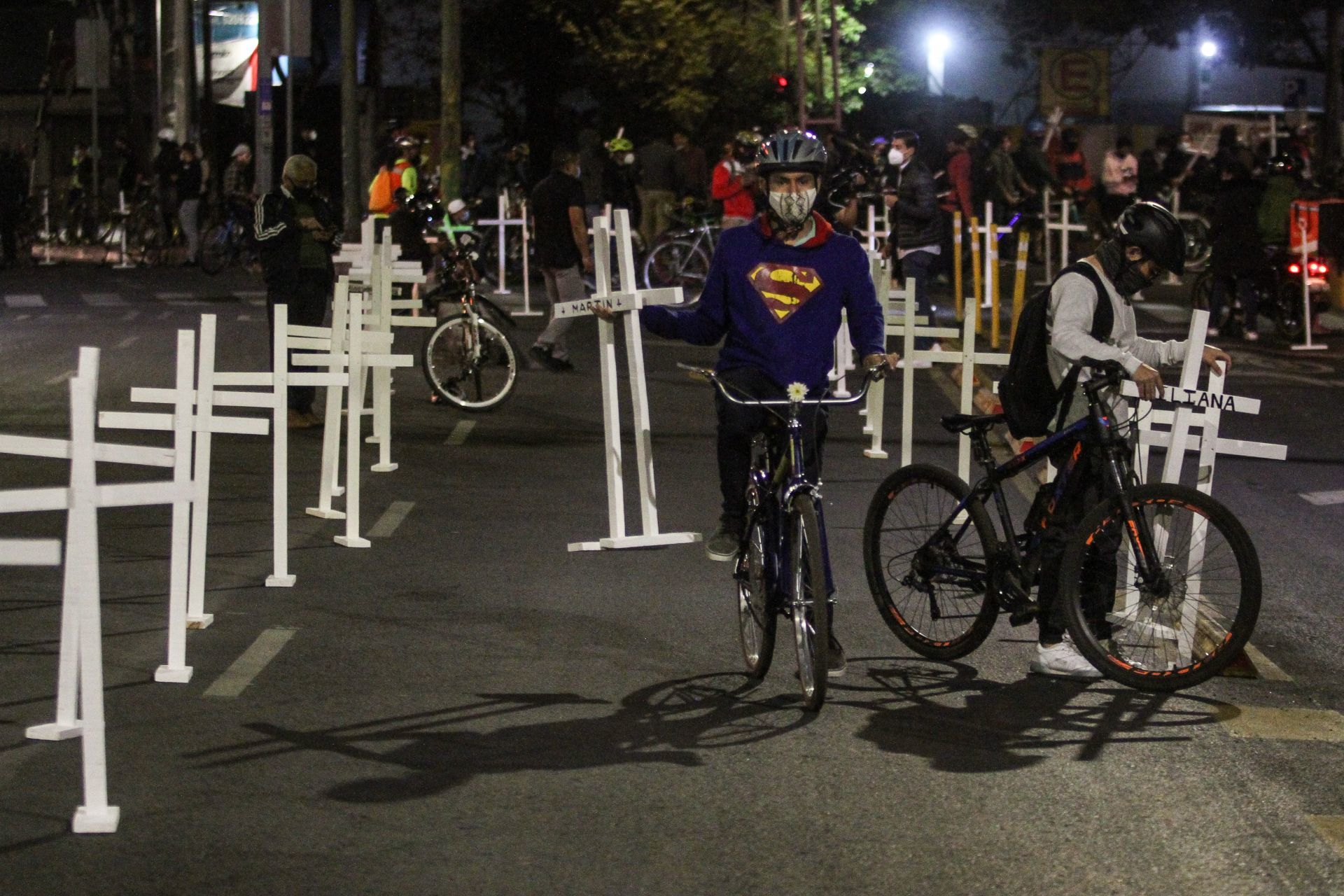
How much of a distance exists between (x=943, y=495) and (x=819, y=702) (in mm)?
1196

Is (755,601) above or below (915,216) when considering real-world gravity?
below

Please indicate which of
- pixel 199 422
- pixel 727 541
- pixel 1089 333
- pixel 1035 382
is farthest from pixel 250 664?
pixel 1089 333

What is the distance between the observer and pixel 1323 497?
12.0 metres

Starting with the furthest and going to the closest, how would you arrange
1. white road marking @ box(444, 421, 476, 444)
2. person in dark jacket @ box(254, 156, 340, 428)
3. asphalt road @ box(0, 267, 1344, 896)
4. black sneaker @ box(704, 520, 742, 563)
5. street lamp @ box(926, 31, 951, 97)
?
street lamp @ box(926, 31, 951, 97) < person in dark jacket @ box(254, 156, 340, 428) < white road marking @ box(444, 421, 476, 444) < black sneaker @ box(704, 520, 742, 563) < asphalt road @ box(0, 267, 1344, 896)

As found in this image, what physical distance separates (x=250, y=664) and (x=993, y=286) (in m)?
13.4

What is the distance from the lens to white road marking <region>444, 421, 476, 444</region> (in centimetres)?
1403

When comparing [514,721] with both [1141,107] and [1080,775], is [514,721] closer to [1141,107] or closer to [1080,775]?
[1080,775]

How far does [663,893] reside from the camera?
5.08 meters

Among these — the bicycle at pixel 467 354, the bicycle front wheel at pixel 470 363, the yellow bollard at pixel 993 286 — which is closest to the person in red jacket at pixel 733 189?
the yellow bollard at pixel 993 286

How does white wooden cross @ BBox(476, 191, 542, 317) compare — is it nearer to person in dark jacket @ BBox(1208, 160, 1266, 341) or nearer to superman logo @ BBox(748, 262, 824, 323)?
person in dark jacket @ BBox(1208, 160, 1266, 341)

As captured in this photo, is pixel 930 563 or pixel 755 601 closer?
pixel 755 601

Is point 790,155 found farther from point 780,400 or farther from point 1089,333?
point 1089,333

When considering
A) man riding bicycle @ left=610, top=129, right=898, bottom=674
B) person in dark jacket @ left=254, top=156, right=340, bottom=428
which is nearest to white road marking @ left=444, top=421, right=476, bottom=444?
person in dark jacket @ left=254, top=156, right=340, bottom=428

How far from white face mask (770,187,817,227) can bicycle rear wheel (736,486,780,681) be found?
37.9 inches
